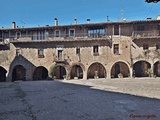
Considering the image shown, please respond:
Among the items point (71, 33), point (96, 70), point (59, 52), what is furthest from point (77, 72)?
point (71, 33)

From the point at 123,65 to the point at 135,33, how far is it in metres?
5.47

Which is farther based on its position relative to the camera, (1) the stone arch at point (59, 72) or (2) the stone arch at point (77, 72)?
(1) the stone arch at point (59, 72)

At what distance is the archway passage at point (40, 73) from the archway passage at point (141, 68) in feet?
50.5

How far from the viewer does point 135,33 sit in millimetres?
29016

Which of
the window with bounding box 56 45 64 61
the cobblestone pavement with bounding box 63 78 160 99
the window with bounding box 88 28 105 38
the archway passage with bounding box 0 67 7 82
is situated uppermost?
the window with bounding box 88 28 105 38

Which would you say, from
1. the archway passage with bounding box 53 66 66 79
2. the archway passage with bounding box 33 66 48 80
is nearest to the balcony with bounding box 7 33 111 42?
the archway passage with bounding box 53 66 66 79

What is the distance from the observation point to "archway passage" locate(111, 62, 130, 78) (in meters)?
30.1

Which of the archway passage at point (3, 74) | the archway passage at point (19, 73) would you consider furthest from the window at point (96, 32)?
the archway passage at point (3, 74)

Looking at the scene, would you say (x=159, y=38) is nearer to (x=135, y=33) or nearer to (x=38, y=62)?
(x=135, y=33)

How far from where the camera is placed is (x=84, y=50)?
1179 inches

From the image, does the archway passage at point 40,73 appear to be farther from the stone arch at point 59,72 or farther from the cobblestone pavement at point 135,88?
the cobblestone pavement at point 135,88

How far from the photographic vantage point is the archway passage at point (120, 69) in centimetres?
3013

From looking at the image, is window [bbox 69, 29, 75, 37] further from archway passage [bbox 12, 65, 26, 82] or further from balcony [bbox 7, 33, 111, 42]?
archway passage [bbox 12, 65, 26, 82]

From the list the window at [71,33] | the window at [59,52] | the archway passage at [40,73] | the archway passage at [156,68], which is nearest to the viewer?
the archway passage at [156,68]
